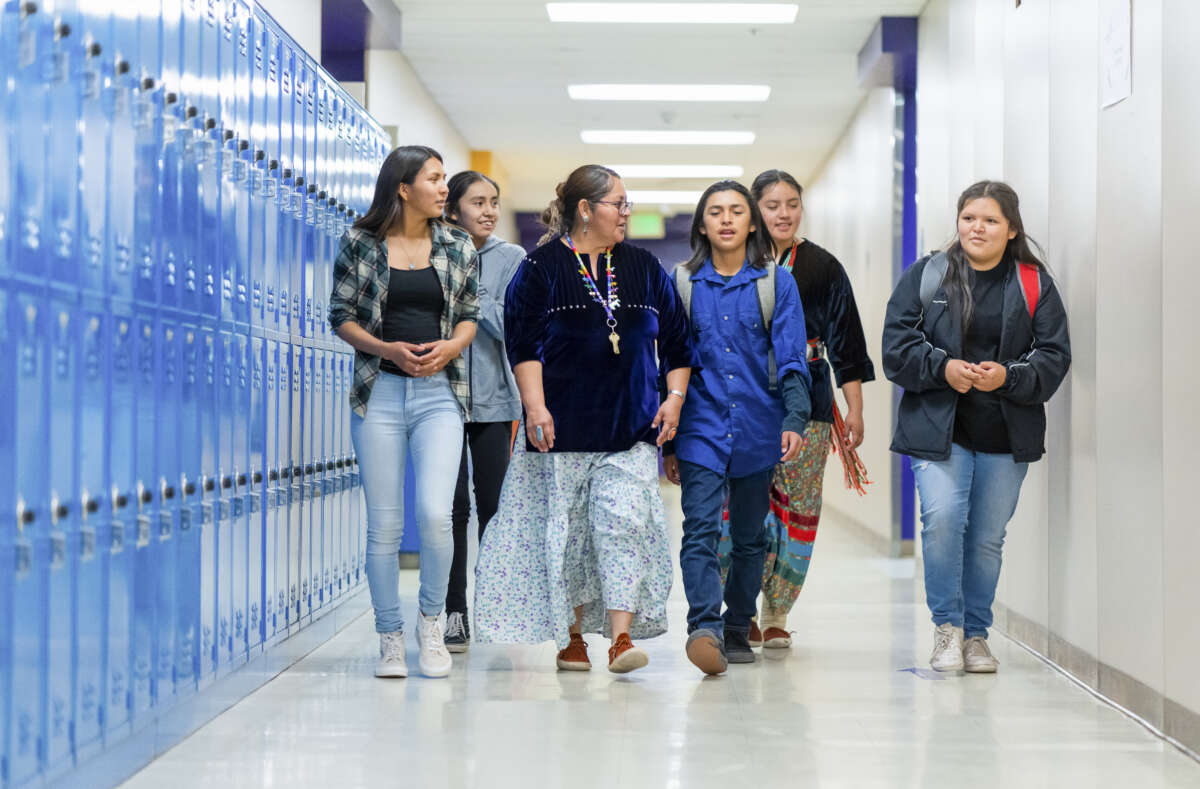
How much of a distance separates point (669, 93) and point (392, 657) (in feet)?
22.7

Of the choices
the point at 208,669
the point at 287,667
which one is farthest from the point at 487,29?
the point at 208,669

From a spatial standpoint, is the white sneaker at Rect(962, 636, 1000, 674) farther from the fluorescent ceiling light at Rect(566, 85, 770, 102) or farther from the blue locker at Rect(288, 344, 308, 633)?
the fluorescent ceiling light at Rect(566, 85, 770, 102)

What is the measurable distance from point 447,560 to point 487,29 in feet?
16.2

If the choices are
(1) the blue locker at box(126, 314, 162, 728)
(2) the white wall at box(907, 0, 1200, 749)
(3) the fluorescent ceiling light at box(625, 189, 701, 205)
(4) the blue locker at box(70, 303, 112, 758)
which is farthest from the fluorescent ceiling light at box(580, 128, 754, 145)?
(4) the blue locker at box(70, 303, 112, 758)

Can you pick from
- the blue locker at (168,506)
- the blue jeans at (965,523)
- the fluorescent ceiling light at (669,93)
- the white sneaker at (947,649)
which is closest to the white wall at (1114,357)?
the blue jeans at (965,523)

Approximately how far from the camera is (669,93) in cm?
1034

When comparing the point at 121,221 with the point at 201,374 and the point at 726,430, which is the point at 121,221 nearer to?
the point at 201,374

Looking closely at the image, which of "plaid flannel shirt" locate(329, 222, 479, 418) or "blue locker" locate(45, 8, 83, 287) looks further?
"plaid flannel shirt" locate(329, 222, 479, 418)

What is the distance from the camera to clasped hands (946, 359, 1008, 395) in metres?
4.07

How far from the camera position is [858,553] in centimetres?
863

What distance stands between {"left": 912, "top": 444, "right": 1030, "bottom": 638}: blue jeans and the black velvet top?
426 millimetres

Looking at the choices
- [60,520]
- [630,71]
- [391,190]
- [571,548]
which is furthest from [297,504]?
[630,71]

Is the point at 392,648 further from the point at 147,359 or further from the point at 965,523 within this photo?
the point at 965,523

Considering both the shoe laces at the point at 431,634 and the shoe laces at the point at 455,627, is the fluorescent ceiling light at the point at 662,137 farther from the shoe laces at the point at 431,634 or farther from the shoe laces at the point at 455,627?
the shoe laces at the point at 431,634
